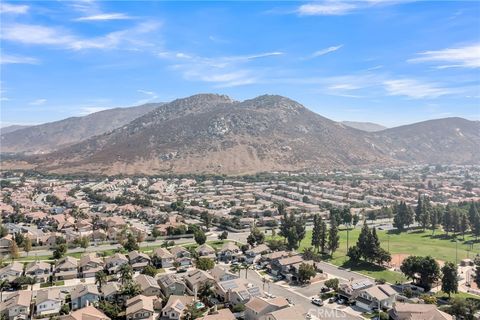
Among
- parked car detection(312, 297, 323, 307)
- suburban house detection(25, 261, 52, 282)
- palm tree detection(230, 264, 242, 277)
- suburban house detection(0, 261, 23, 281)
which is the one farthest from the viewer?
palm tree detection(230, 264, 242, 277)

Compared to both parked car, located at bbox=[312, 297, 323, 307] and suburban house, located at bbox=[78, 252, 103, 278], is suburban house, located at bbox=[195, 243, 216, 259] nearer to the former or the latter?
suburban house, located at bbox=[78, 252, 103, 278]

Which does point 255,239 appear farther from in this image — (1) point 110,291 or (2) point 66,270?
(2) point 66,270

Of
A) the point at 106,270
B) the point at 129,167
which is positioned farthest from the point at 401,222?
the point at 129,167

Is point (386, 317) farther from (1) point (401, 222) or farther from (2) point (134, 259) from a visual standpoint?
(1) point (401, 222)

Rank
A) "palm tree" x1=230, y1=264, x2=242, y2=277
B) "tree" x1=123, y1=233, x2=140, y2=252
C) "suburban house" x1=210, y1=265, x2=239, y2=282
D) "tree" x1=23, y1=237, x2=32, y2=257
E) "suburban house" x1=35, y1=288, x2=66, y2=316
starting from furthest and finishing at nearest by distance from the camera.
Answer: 1. "tree" x1=123, y1=233, x2=140, y2=252
2. "tree" x1=23, y1=237, x2=32, y2=257
3. "palm tree" x1=230, y1=264, x2=242, y2=277
4. "suburban house" x1=210, y1=265, x2=239, y2=282
5. "suburban house" x1=35, y1=288, x2=66, y2=316

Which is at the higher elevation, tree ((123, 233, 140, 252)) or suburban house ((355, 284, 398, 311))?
tree ((123, 233, 140, 252))

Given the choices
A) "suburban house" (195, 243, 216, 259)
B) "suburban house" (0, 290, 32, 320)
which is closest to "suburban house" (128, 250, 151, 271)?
"suburban house" (195, 243, 216, 259)

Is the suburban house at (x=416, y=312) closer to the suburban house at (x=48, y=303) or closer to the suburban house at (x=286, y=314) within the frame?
the suburban house at (x=286, y=314)
